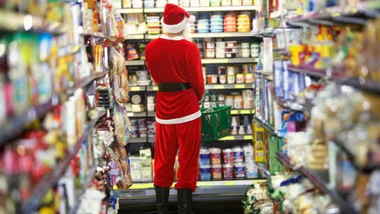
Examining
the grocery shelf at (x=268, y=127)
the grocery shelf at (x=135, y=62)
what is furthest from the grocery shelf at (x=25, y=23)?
the grocery shelf at (x=135, y=62)

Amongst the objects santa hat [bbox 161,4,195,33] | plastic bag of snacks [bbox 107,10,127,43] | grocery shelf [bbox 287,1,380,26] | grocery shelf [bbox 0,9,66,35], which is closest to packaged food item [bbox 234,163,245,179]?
plastic bag of snacks [bbox 107,10,127,43]

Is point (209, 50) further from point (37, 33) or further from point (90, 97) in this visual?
point (37, 33)

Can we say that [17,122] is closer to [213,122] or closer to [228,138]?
[213,122]

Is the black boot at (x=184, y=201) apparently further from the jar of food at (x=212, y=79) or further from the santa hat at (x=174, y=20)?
the jar of food at (x=212, y=79)

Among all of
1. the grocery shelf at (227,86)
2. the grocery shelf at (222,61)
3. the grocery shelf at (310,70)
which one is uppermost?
the grocery shelf at (310,70)

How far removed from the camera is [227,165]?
807 cm

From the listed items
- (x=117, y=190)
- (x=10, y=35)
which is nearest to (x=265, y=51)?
(x=117, y=190)

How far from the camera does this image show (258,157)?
661 cm

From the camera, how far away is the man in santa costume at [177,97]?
20.6 feet

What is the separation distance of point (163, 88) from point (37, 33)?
133 inches

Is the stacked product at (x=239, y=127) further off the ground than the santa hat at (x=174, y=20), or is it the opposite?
the santa hat at (x=174, y=20)

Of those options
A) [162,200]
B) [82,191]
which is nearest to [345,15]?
[82,191]

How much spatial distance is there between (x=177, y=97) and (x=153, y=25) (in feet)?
6.28

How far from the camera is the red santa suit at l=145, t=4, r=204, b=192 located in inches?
247
